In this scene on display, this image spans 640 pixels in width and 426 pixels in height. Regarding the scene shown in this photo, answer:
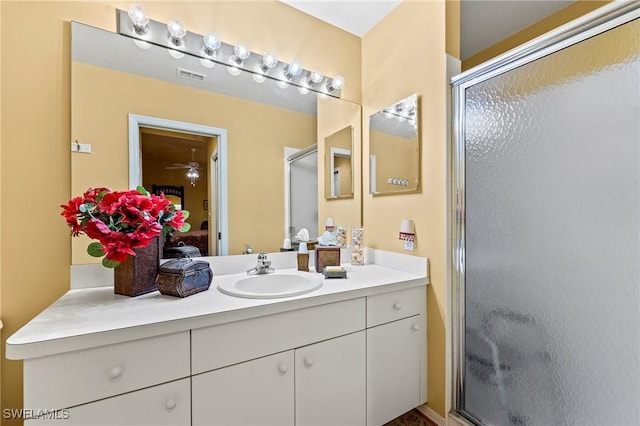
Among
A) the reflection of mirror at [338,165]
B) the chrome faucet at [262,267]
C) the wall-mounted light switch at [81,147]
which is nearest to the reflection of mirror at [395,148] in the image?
the reflection of mirror at [338,165]

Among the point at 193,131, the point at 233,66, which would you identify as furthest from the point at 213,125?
the point at 233,66

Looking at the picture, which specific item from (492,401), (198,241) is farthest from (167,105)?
(492,401)

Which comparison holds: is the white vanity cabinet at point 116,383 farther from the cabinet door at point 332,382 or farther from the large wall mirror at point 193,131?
the large wall mirror at point 193,131

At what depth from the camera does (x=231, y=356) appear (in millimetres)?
976

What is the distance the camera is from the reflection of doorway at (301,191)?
5.63 feet

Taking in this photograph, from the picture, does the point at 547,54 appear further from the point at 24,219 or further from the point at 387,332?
the point at 24,219

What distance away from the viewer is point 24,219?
113 centimetres

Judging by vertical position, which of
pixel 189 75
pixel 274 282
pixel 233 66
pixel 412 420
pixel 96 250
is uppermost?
pixel 233 66

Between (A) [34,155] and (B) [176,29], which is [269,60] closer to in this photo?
(B) [176,29]

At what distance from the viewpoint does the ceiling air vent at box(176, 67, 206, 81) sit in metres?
1.40

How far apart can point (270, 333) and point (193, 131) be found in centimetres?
108

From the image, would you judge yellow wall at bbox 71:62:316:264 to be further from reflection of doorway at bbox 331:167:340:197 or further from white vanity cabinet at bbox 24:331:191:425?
white vanity cabinet at bbox 24:331:191:425

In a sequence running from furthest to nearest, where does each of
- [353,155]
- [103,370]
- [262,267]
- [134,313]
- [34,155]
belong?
[353,155] < [262,267] < [34,155] < [134,313] < [103,370]

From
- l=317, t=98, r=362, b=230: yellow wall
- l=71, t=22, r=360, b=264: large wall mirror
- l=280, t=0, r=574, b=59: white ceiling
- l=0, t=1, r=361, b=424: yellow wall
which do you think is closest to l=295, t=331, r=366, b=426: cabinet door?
l=71, t=22, r=360, b=264: large wall mirror
